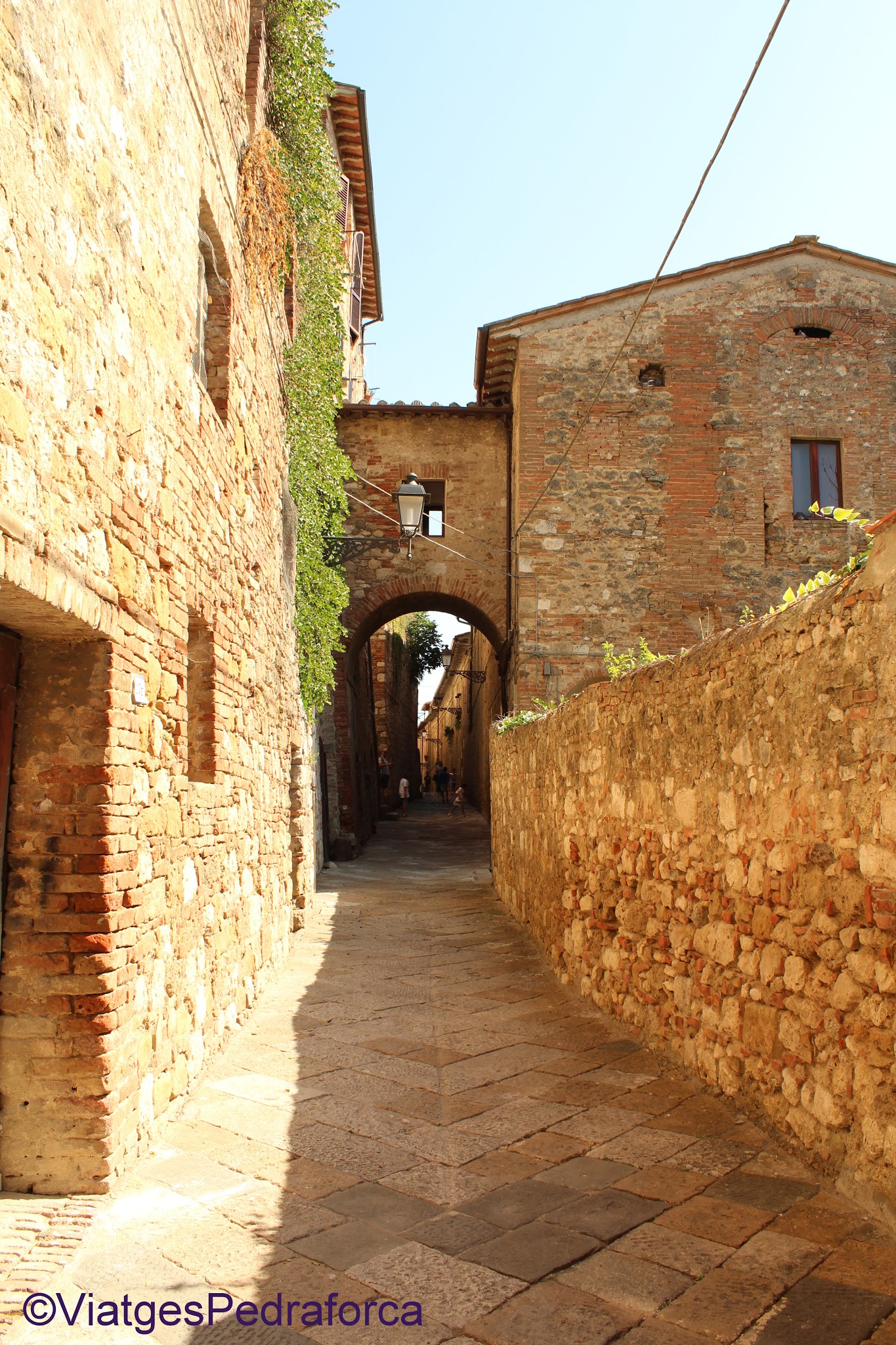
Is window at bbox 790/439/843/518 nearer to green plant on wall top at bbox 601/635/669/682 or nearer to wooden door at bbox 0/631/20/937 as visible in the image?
green plant on wall top at bbox 601/635/669/682

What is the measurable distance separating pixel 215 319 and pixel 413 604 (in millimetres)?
9979

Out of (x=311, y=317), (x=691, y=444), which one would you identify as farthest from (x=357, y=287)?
(x=311, y=317)

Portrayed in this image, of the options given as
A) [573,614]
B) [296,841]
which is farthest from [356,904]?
[573,614]

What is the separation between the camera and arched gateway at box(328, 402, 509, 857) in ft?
46.0

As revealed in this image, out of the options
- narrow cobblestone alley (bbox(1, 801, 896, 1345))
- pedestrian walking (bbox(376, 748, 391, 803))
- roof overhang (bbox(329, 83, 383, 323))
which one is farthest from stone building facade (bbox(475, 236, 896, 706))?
pedestrian walking (bbox(376, 748, 391, 803))

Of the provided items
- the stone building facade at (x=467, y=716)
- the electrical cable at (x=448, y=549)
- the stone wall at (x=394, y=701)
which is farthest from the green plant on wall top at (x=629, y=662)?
the stone wall at (x=394, y=701)

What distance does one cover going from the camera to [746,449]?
13.1 meters

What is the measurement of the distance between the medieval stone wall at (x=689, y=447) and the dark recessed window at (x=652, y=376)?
0.04 meters

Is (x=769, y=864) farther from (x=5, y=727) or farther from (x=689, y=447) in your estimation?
(x=689, y=447)

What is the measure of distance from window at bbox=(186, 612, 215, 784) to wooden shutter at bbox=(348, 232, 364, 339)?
1301cm

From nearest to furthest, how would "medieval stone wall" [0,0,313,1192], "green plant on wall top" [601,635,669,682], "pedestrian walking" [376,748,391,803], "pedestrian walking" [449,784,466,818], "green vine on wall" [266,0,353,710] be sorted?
1. "medieval stone wall" [0,0,313,1192]
2. "green plant on wall top" [601,635,669,682]
3. "green vine on wall" [266,0,353,710]
4. "pedestrian walking" [376,748,391,803]
5. "pedestrian walking" [449,784,466,818]

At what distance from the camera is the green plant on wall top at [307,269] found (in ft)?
21.4

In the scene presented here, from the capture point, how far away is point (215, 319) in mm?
5406

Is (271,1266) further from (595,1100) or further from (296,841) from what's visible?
(296,841)
